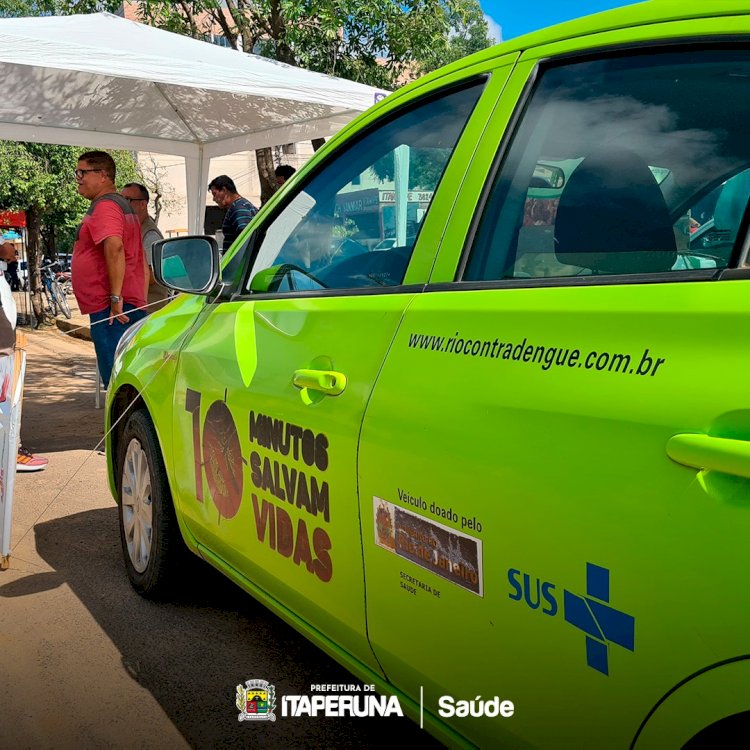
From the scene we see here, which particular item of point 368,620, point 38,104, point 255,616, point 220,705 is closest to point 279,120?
point 38,104

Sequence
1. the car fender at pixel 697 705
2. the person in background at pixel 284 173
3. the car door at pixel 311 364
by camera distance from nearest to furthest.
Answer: the car fender at pixel 697 705 → the car door at pixel 311 364 → the person in background at pixel 284 173

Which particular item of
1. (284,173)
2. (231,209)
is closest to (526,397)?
(231,209)

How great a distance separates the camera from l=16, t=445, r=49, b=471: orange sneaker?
588 cm

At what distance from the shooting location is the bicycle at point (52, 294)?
20.8 metres

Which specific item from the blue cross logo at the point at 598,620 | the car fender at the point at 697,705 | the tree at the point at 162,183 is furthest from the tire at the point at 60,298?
the car fender at the point at 697,705

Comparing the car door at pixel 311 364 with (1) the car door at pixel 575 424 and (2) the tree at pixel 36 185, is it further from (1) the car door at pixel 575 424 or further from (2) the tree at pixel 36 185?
(2) the tree at pixel 36 185

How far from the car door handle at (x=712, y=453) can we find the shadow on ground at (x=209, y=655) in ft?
5.33

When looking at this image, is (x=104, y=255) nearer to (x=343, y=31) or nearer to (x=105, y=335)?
(x=105, y=335)

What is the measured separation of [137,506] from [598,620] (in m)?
2.58

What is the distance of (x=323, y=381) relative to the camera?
2150 mm

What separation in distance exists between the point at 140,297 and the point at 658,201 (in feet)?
18.0

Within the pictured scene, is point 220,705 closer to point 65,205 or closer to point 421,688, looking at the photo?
point 421,688

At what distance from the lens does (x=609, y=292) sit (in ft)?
5.08

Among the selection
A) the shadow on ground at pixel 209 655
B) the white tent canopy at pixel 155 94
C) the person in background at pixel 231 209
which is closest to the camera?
the shadow on ground at pixel 209 655
